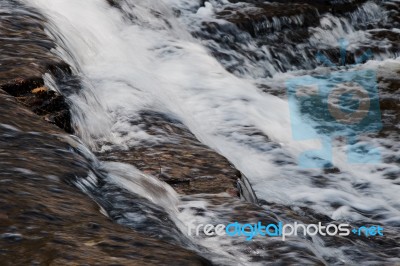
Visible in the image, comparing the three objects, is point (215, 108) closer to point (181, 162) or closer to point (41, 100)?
point (181, 162)

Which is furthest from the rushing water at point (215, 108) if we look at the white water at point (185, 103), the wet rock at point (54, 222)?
the wet rock at point (54, 222)

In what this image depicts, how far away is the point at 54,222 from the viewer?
3377 mm

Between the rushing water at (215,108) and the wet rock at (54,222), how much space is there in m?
0.28

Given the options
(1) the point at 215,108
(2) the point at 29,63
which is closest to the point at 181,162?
(2) the point at 29,63

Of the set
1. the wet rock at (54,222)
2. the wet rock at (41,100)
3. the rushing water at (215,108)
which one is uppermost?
the wet rock at (54,222)

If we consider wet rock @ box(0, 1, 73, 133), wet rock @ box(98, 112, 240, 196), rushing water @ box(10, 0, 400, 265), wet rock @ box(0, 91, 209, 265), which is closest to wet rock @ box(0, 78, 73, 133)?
wet rock @ box(0, 1, 73, 133)

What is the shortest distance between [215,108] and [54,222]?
15.7 ft

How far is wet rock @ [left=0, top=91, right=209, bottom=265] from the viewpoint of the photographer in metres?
3.07

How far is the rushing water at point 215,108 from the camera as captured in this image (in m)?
4.65

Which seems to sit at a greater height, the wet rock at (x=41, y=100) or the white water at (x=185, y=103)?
A: the wet rock at (x=41, y=100)

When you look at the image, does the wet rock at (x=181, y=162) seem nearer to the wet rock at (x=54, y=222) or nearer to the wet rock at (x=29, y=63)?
the wet rock at (x=29, y=63)

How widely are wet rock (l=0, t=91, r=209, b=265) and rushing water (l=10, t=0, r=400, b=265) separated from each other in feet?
0.93

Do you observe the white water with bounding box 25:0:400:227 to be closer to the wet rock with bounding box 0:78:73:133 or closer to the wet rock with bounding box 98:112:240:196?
the wet rock with bounding box 98:112:240:196

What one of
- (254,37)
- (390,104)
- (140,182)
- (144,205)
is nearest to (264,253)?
(144,205)
